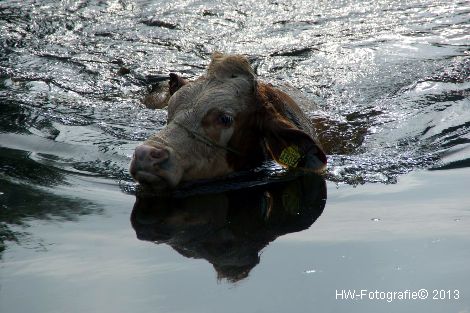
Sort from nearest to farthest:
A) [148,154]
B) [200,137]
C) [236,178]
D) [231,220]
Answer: [231,220] → [148,154] → [200,137] → [236,178]

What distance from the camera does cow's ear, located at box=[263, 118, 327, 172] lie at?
21.2ft

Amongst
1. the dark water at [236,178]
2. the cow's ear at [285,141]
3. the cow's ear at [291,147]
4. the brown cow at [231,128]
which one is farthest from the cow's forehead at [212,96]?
the dark water at [236,178]

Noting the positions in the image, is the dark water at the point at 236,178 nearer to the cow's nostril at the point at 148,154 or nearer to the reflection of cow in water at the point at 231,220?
the reflection of cow in water at the point at 231,220

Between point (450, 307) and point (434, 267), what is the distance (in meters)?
0.50

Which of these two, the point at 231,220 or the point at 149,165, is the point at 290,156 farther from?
the point at 149,165

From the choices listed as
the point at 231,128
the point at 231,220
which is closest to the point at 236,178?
the point at 231,128

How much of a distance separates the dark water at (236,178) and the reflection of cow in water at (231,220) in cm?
2

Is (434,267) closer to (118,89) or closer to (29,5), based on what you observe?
(118,89)

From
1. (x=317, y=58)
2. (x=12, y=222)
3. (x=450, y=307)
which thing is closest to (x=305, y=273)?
(x=450, y=307)

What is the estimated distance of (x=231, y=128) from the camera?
6.50m

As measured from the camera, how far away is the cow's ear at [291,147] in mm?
6457

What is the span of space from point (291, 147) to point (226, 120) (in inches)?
20.6

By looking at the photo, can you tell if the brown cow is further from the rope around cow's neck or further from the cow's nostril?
the cow's nostril

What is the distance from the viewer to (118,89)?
31.1 ft
